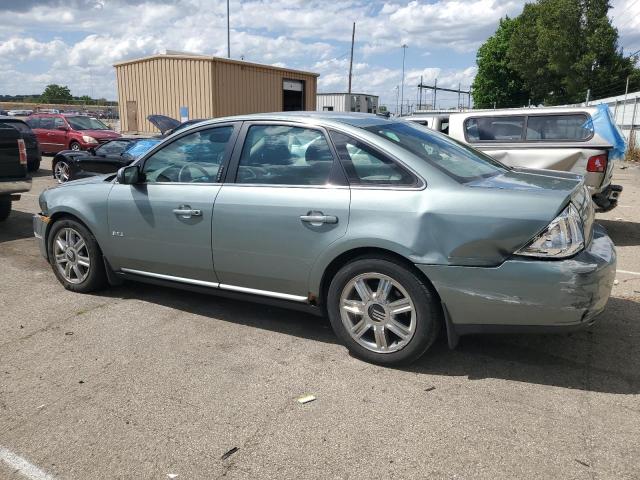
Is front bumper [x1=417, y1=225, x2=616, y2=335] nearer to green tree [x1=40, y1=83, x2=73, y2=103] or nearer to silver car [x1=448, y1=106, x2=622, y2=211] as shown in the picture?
silver car [x1=448, y1=106, x2=622, y2=211]

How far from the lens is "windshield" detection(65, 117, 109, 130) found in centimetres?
1852

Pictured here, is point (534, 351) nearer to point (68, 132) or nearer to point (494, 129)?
point (494, 129)

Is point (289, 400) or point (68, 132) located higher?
point (68, 132)

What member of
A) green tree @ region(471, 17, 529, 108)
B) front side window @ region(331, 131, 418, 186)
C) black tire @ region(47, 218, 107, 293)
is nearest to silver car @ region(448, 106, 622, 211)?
front side window @ region(331, 131, 418, 186)

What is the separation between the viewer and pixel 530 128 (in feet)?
26.1

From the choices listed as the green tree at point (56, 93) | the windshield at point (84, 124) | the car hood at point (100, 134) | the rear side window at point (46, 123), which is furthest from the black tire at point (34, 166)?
the green tree at point (56, 93)

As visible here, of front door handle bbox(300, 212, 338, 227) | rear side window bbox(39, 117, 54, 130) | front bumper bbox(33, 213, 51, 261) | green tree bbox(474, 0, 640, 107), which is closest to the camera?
front door handle bbox(300, 212, 338, 227)

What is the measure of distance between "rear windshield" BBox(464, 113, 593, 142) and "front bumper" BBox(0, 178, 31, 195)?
6398 mm

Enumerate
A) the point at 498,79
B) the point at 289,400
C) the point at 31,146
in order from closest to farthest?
the point at 289,400, the point at 31,146, the point at 498,79

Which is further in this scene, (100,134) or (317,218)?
(100,134)

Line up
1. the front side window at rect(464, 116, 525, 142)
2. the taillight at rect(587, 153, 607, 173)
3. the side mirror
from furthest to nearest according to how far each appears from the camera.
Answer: the front side window at rect(464, 116, 525, 142), the taillight at rect(587, 153, 607, 173), the side mirror

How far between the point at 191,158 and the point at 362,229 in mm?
1719

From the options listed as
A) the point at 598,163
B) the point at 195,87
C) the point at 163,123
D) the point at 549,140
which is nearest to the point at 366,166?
the point at 598,163

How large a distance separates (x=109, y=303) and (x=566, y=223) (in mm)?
3764
